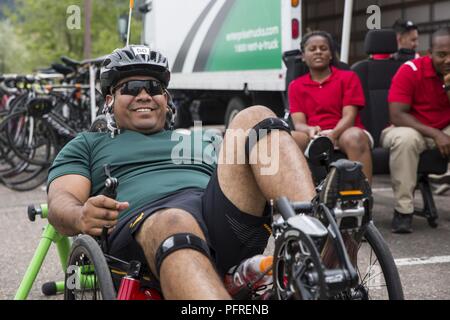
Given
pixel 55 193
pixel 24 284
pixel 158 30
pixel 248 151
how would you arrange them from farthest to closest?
pixel 158 30, pixel 24 284, pixel 55 193, pixel 248 151

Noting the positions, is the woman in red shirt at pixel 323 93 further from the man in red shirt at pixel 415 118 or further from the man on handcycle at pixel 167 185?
the man on handcycle at pixel 167 185

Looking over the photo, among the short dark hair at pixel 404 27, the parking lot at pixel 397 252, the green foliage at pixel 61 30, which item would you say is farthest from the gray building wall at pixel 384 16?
the green foliage at pixel 61 30

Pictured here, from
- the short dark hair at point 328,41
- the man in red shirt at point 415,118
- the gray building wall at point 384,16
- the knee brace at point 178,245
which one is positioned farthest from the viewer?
the gray building wall at point 384,16

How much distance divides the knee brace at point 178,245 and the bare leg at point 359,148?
3.05 metres

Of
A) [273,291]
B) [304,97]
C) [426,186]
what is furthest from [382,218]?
[273,291]

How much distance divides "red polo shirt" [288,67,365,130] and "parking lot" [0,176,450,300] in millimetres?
933

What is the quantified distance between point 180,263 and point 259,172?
19.3 inches

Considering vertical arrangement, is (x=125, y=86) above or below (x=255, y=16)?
below

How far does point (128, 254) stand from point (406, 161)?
3.17m

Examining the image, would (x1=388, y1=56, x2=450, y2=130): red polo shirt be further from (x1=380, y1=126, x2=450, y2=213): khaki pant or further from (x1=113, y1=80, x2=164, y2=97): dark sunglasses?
(x1=113, y1=80, x2=164, y2=97): dark sunglasses

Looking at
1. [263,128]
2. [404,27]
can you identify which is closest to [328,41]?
[404,27]

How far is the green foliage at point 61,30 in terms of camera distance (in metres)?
27.8

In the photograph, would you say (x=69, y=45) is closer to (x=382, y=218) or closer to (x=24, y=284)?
(x=382, y=218)

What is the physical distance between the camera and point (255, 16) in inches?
342
